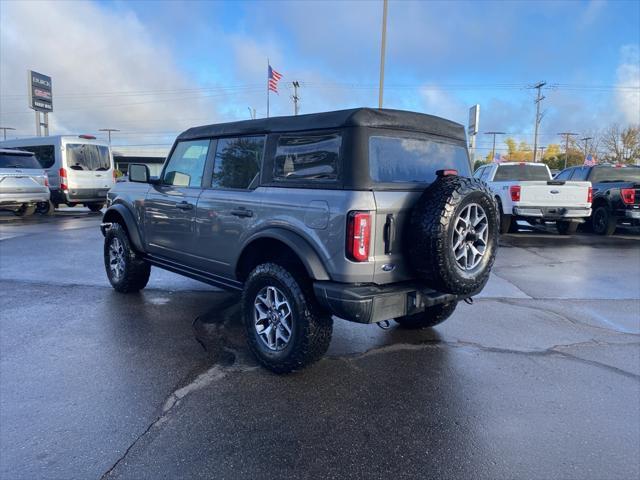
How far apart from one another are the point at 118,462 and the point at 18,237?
9.96 meters

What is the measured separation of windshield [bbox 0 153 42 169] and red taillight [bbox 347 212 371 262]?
14.0 meters

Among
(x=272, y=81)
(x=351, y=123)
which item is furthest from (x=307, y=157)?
(x=272, y=81)

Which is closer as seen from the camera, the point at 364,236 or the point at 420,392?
the point at 364,236

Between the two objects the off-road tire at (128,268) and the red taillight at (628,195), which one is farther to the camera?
the red taillight at (628,195)

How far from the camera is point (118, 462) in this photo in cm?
254

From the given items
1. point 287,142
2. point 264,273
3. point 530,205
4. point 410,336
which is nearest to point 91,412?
point 264,273

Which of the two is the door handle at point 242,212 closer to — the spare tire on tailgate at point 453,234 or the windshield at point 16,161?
the spare tire on tailgate at point 453,234

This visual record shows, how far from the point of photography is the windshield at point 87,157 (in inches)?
597

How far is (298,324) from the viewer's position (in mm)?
3428

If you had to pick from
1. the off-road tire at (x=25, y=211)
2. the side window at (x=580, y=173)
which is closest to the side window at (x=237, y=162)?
the side window at (x=580, y=173)

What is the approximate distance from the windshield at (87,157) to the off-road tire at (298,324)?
14.0m

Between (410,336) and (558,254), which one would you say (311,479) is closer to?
(410,336)

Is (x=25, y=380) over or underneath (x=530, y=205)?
underneath

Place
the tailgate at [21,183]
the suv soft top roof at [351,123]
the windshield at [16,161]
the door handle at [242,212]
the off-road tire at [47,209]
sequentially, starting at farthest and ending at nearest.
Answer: the off-road tire at [47,209] → the windshield at [16,161] → the tailgate at [21,183] → the door handle at [242,212] → the suv soft top roof at [351,123]
